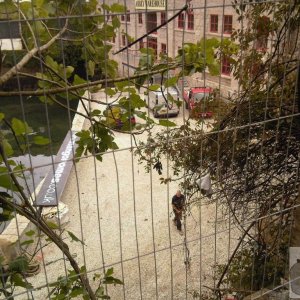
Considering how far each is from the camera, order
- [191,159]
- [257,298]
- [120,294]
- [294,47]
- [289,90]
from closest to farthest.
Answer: [294,47]
[257,298]
[289,90]
[191,159]
[120,294]

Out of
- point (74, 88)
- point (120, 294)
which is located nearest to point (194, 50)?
point (74, 88)

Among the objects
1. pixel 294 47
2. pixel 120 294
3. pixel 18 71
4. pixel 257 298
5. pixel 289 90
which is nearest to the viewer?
pixel 18 71

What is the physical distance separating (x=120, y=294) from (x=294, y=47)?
3.07 metres

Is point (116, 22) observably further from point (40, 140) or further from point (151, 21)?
point (40, 140)

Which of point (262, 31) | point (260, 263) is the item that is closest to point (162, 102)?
point (262, 31)

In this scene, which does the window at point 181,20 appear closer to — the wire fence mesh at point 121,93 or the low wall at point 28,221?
the wire fence mesh at point 121,93

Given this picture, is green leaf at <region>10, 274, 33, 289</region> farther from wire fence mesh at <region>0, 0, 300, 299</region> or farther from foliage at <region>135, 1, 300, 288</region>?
foliage at <region>135, 1, 300, 288</region>

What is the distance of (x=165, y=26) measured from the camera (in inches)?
37.0

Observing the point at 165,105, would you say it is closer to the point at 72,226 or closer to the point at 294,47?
the point at 294,47

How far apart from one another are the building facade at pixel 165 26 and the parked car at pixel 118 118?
3.8 inches

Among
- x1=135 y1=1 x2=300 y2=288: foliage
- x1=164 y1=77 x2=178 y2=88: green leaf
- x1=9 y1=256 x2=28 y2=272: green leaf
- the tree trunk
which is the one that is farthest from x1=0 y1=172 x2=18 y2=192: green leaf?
the tree trunk

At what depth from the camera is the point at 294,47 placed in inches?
51.6

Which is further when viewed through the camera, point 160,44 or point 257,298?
point 257,298

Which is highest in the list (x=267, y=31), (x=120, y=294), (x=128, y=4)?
(x=128, y=4)
